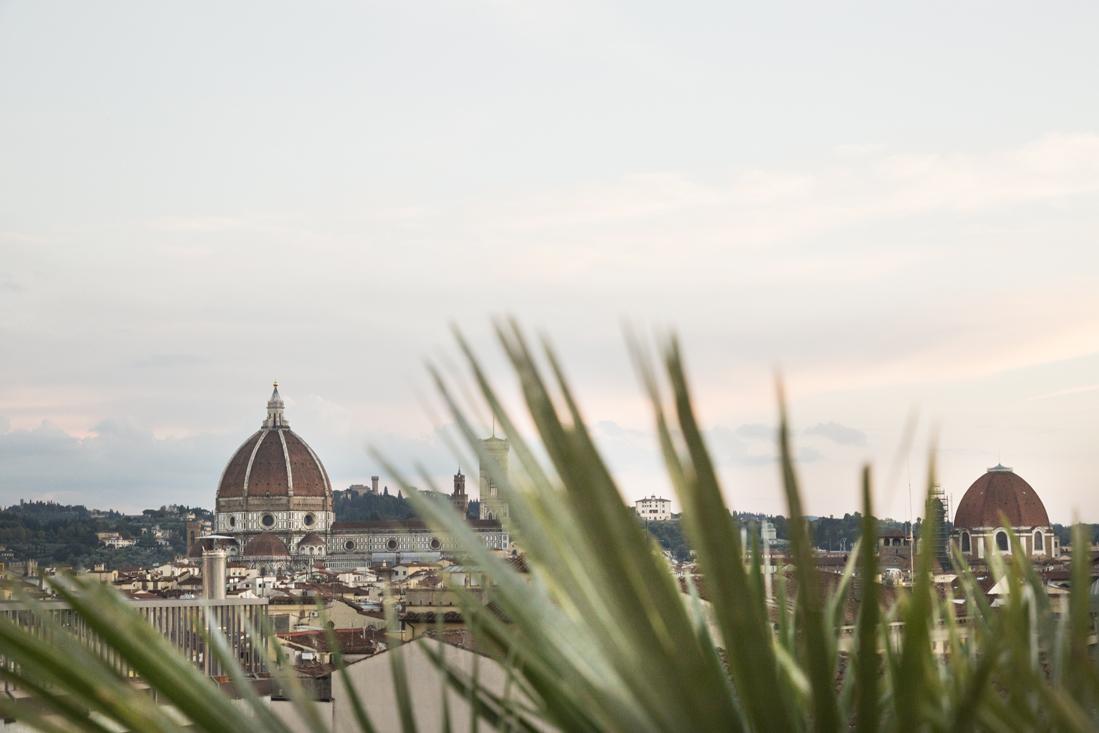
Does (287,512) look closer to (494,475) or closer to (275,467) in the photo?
(275,467)

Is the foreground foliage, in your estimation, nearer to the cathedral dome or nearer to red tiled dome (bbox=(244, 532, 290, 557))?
red tiled dome (bbox=(244, 532, 290, 557))

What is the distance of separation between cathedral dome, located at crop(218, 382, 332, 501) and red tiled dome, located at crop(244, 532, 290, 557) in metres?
6.37

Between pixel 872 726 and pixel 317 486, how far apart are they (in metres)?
109

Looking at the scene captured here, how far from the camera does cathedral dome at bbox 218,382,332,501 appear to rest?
106750 millimetres

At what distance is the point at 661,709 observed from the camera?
0.79 meters

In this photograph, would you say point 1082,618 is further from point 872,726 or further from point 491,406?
point 491,406

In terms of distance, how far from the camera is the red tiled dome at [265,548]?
96.9 m

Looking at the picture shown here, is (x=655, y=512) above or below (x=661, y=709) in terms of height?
above

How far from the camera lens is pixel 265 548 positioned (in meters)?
97.9

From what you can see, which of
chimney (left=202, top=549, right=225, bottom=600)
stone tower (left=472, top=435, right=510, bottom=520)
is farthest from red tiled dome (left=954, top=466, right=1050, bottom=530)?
stone tower (left=472, top=435, right=510, bottom=520)

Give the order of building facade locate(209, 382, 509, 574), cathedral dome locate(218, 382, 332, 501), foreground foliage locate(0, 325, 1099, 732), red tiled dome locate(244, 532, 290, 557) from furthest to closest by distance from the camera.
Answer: cathedral dome locate(218, 382, 332, 501) → building facade locate(209, 382, 509, 574) → red tiled dome locate(244, 532, 290, 557) → foreground foliage locate(0, 325, 1099, 732)

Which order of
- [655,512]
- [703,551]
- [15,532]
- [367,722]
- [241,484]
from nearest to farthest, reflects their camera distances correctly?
1. [703,551]
2. [367,722]
3. [15,532]
4. [241,484]
5. [655,512]

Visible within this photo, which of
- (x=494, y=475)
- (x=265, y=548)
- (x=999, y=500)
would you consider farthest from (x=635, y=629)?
(x=265, y=548)

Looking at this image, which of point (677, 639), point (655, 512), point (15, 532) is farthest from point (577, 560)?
point (655, 512)
